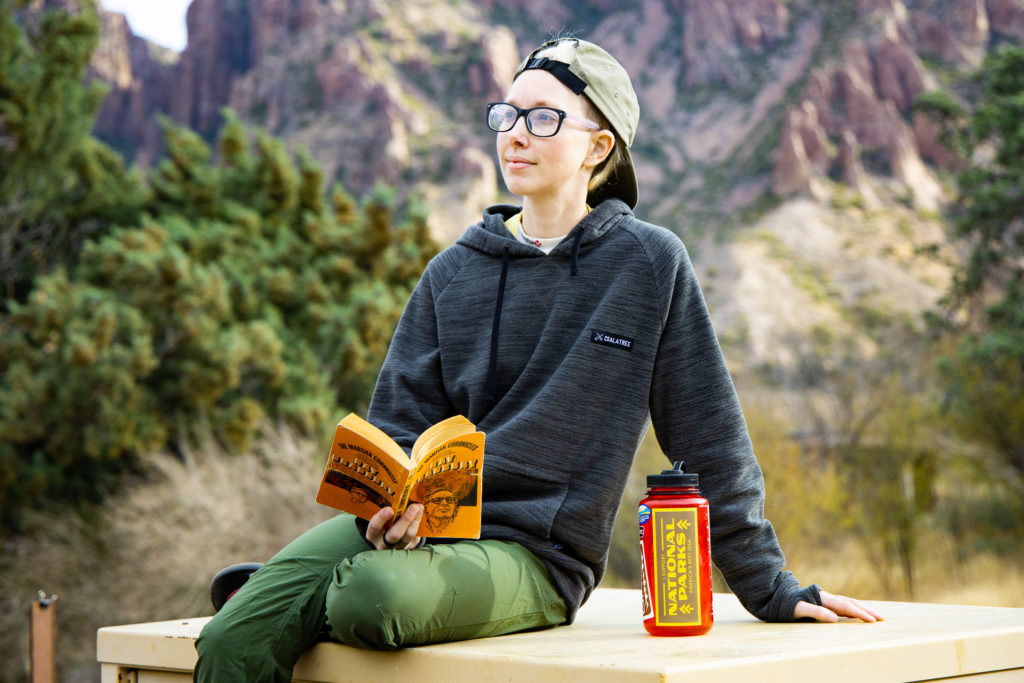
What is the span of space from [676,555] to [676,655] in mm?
303

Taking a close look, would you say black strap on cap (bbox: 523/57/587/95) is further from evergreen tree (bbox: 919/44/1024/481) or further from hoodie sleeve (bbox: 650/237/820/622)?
evergreen tree (bbox: 919/44/1024/481)

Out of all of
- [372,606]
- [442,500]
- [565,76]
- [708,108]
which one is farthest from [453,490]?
[708,108]

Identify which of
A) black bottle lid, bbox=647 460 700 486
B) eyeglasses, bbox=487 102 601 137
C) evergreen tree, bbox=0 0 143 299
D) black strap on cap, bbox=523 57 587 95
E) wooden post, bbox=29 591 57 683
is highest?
evergreen tree, bbox=0 0 143 299

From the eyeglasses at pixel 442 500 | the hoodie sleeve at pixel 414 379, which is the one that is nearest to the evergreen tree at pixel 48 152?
the hoodie sleeve at pixel 414 379

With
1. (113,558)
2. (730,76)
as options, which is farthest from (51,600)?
(730,76)

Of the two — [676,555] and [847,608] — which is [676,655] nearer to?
[676,555]

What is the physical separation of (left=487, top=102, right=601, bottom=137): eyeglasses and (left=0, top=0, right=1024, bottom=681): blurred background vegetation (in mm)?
10313

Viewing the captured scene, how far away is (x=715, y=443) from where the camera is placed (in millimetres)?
2295

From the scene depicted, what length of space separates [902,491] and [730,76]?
57682 millimetres

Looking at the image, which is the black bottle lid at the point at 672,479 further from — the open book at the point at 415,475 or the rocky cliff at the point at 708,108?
the rocky cliff at the point at 708,108

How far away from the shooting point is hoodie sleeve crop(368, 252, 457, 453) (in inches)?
96.7

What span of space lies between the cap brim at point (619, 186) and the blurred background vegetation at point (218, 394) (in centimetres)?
1010

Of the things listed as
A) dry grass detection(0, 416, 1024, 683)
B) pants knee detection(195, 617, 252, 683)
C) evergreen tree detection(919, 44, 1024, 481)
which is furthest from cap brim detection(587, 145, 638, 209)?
evergreen tree detection(919, 44, 1024, 481)

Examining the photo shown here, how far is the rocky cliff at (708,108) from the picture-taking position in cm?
4362
